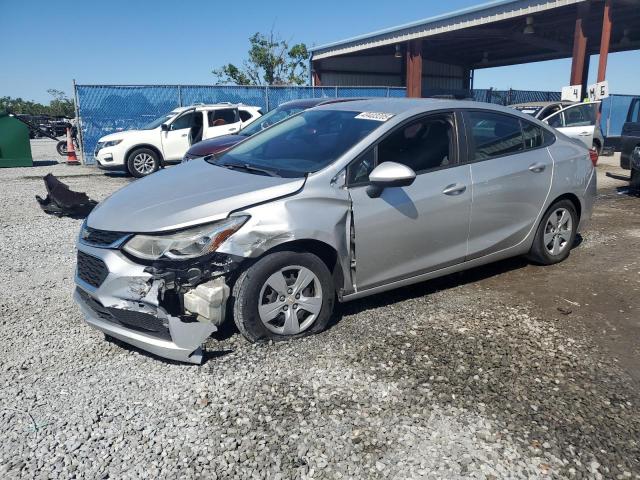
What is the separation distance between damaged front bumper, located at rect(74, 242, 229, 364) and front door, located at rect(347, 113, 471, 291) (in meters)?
1.13

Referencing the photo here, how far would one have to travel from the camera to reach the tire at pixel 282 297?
10.9 feet

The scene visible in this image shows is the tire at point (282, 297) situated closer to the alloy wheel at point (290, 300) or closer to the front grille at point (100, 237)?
the alloy wheel at point (290, 300)

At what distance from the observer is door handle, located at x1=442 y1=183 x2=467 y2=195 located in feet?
13.4

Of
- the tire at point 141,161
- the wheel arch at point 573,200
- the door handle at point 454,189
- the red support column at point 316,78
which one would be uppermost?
the red support column at point 316,78

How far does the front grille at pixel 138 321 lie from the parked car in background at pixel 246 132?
17.9 feet

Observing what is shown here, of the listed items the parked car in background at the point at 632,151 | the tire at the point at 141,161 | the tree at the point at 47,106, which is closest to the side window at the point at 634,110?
the parked car in background at the point at 632,151

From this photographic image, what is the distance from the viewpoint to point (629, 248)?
596cm

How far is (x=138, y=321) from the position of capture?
3164mm

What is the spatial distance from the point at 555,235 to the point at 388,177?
2494mm

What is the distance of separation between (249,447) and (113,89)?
610 inches

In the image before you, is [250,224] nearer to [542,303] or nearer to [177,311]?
[177,311]

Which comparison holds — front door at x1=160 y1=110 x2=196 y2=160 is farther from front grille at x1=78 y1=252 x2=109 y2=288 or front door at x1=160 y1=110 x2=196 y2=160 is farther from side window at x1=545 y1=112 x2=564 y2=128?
front grille at x1=78 y1=252 x2=109 y2=288

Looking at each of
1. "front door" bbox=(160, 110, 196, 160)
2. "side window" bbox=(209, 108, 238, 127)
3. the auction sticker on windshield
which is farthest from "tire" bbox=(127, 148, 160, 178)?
the auction sticker on windshield

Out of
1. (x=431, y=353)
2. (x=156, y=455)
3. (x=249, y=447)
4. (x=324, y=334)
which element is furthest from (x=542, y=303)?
(x=156, y=455)
